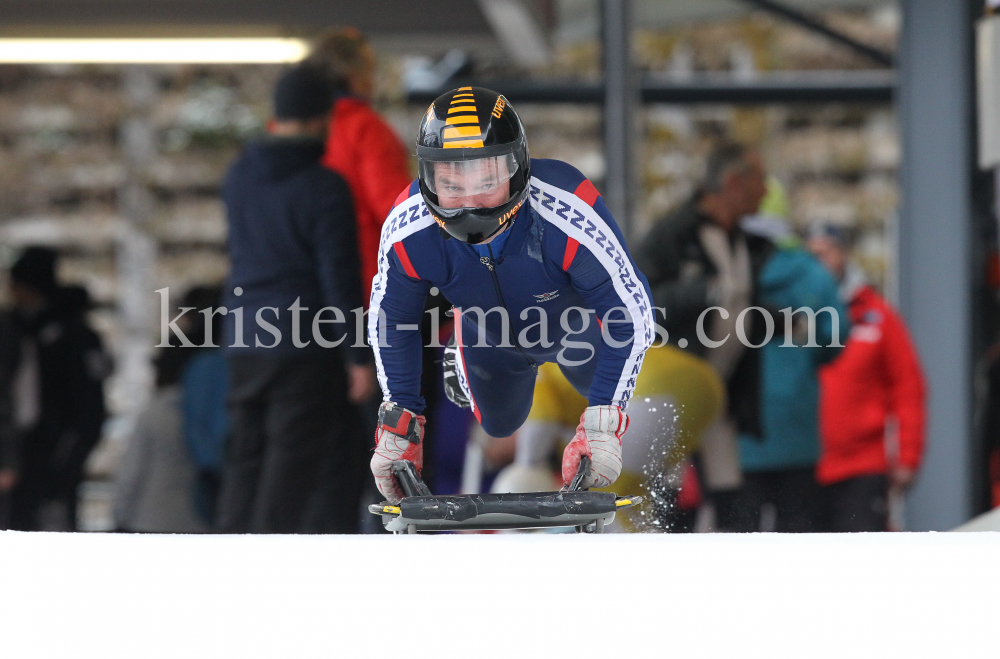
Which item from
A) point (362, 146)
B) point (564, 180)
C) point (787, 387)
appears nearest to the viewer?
point (564, 180)

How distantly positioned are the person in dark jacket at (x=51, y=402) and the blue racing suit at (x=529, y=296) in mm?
2308

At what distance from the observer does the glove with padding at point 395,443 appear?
1271 mm

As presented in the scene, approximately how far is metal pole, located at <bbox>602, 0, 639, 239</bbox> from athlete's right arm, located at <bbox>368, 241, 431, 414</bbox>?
39.7 inches

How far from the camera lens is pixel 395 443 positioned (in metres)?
1.28

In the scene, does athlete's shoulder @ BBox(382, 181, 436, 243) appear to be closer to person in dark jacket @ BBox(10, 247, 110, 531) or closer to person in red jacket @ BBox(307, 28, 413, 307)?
person in red jacket @ BBox(307, 28, 413, 307)

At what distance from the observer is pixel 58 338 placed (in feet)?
10.8

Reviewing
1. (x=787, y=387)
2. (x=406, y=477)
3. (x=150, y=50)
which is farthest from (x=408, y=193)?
(x=150, y=50)

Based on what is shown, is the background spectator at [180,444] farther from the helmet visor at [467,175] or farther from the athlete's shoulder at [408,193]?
the helmet visor at [467,175]

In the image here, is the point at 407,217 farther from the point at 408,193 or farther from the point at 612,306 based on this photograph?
the point at 612,306

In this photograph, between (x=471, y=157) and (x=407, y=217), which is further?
(x=407, y=217)

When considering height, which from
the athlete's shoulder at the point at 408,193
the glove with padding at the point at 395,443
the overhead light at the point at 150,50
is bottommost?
the glove with padding at the point at 395,443

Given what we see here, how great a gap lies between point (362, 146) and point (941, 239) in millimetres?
2769
